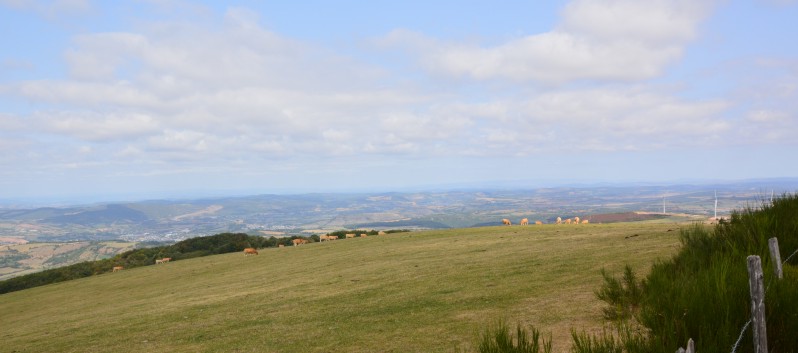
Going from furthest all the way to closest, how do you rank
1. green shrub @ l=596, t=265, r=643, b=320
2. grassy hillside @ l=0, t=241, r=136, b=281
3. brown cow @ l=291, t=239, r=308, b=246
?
grassy hillside @ l=0, t=241, r=136, b=281, brown cow @ l=291, t=239, r=308, b=246, green shrub @ l=596, t=265, r=643, b=320

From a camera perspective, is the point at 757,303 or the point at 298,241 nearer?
the point at 757,303

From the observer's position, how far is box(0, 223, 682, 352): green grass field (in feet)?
36.9

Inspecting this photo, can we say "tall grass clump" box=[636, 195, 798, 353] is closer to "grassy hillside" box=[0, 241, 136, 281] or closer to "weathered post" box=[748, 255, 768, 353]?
"weathered post" box=[748, 255, 768, 353]

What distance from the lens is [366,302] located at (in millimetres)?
15250

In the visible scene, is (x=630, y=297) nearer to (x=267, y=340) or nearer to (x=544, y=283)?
(x=544, y=283)

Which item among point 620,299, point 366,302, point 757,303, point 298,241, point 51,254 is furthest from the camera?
point 51,254

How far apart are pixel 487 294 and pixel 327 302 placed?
17.5ft

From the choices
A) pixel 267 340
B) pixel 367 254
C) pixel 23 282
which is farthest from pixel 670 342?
pixel 23 282

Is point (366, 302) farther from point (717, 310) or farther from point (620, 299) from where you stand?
point (717, 310)

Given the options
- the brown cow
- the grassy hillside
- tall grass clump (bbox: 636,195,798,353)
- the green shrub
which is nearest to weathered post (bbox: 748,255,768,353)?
tall grass clump (bbox: 636,195,798,353)

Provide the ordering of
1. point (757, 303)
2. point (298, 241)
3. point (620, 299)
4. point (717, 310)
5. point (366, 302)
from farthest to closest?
point (298, 241) < point (366, 302) < point (620, 299) < point (717, 310) < point (757, 303)

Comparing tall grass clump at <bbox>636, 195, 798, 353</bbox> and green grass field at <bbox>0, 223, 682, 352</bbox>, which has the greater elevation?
tall grass clump at <bbox>636, 195, 798, 353</bbox>

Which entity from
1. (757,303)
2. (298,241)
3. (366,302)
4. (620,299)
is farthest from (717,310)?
(298,241)

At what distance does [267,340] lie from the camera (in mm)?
12211
